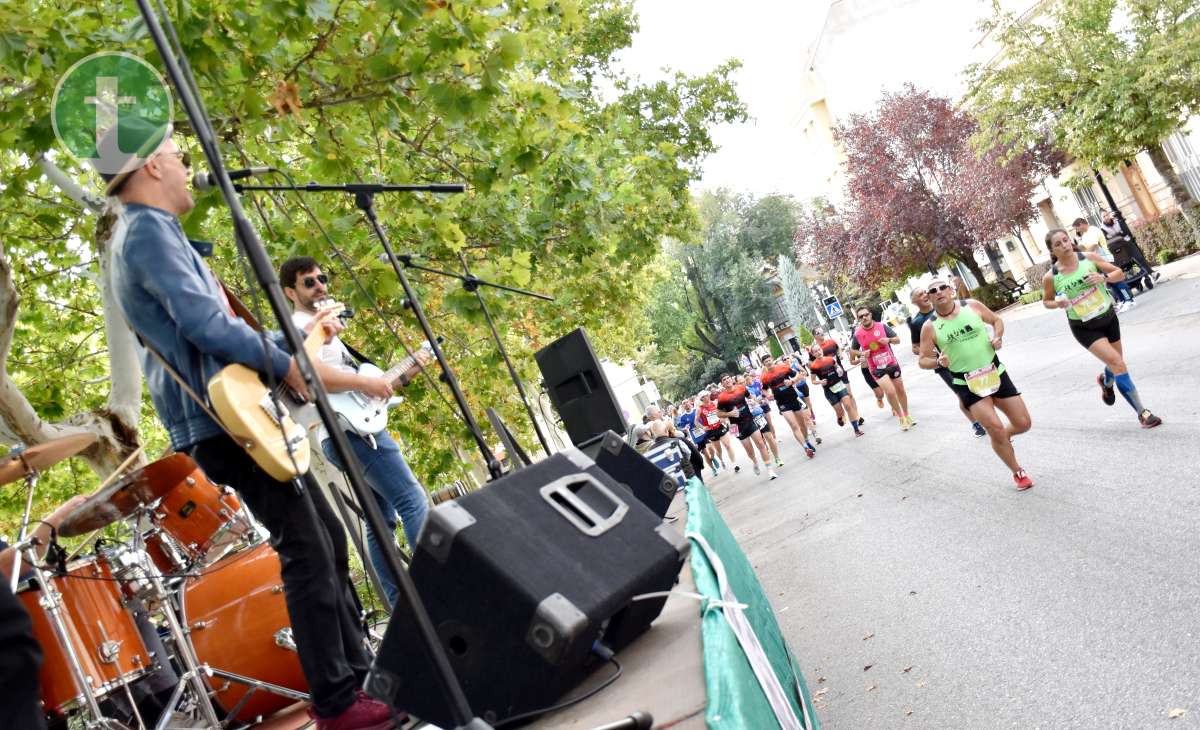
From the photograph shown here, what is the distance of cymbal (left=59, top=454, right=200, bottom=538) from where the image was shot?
5.64 meters

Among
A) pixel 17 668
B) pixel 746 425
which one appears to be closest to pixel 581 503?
pixel 17 668

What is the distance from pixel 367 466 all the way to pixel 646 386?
84.9 meters

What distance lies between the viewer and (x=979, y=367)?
939cm

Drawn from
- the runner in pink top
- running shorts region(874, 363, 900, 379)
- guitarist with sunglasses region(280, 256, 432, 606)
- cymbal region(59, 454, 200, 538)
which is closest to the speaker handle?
guitarist with sunglasses region(280, 256, 432, 606)

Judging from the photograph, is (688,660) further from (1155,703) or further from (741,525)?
(741,525)

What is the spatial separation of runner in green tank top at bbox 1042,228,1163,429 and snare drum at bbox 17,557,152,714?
8368 mm

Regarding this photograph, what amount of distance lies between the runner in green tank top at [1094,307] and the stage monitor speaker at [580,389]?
4.60 m

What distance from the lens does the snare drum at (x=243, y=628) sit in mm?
6418

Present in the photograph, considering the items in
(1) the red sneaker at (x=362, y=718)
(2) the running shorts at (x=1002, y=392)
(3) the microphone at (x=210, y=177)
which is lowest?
(2) the running shorts at (x=1002, y=392)

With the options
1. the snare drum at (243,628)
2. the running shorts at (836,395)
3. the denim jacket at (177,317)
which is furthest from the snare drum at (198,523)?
the running shorts at (836,395)

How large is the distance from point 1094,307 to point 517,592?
8683 mm

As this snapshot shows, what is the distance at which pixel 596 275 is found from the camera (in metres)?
17.2

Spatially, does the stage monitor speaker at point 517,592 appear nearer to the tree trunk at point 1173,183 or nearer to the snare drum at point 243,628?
the snare drum at point 243,628

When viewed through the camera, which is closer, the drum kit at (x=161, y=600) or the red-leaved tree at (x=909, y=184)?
the drum kit at (x=161, y=600)
